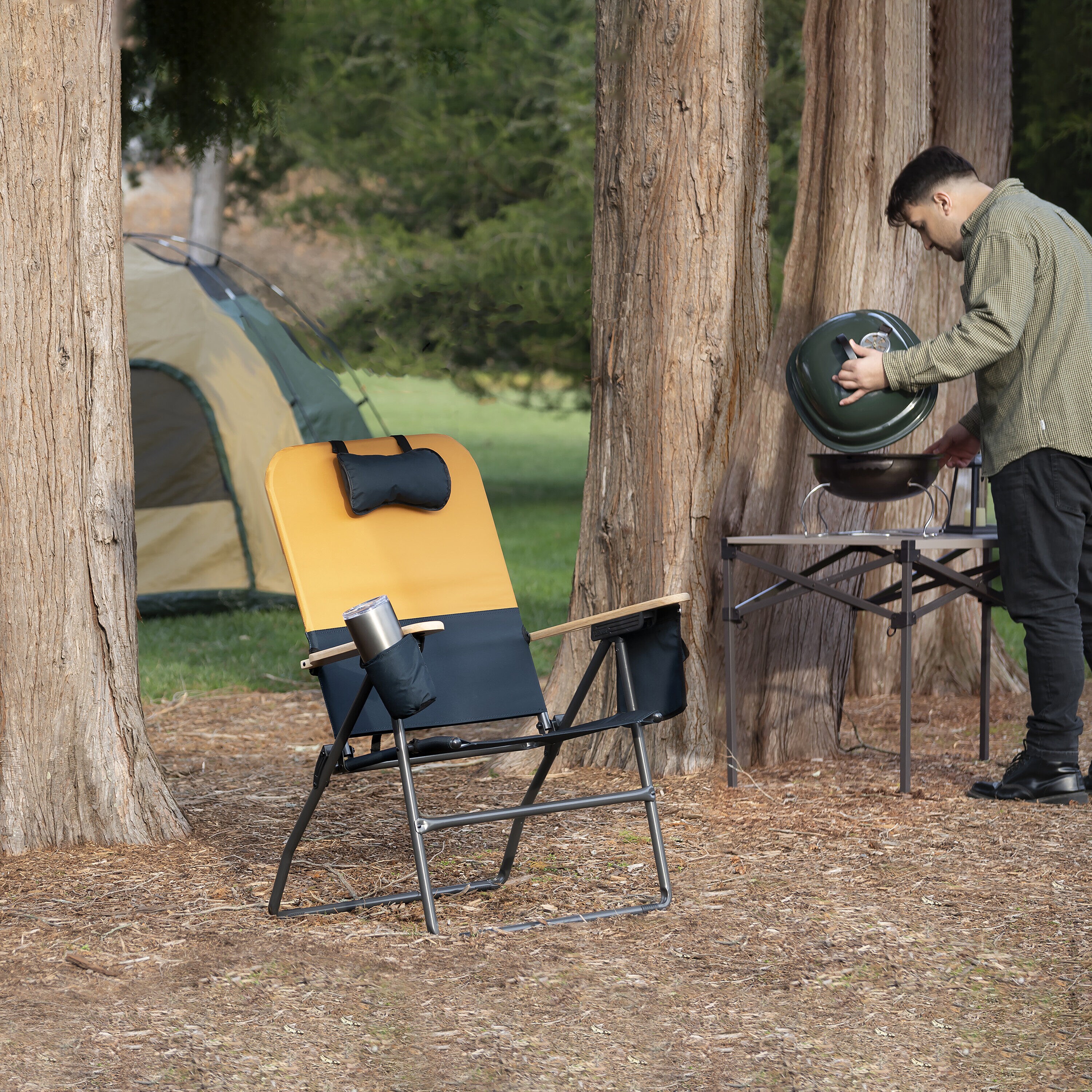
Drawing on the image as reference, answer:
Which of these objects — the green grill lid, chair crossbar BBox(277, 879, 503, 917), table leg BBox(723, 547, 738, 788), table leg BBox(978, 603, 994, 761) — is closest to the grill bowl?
the green grill lid

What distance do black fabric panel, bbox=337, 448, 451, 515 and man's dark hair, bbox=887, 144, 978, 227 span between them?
153cm

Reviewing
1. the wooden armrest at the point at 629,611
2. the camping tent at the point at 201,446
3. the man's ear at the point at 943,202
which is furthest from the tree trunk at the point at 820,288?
the camping tent at the point at 201,446

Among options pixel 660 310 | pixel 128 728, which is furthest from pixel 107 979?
pixel 660 310

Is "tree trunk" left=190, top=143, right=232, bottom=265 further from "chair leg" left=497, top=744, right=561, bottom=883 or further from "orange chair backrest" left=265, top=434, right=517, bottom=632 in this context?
"chair leg" left=497, top=744, right=561, bottom=883

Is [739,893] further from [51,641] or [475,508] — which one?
[51,641]

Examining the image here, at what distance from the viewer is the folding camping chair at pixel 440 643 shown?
3.10 m

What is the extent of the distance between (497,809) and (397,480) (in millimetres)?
917

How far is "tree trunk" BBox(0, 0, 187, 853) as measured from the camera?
11.5ft

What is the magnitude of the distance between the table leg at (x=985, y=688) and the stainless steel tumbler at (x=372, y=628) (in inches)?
95.7

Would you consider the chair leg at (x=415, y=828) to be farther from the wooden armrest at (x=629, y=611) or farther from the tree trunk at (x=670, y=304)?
the tree trunk at (x=670, y=304)

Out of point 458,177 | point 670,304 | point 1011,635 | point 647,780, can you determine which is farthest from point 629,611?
point 458,177

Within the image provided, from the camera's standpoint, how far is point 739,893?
3324 mm

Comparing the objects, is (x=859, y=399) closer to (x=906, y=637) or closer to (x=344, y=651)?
(x=906, y=637)

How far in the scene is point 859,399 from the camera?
12.6ft
